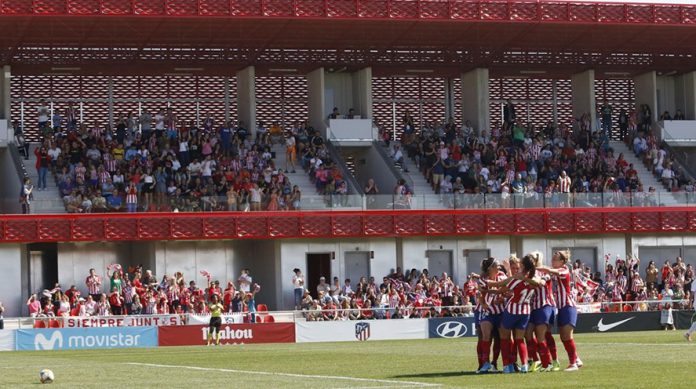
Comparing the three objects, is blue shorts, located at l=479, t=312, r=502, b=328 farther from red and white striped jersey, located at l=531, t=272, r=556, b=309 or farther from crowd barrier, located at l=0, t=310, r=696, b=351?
crowd barrier, located at l=0, t=310, r=696, b=351

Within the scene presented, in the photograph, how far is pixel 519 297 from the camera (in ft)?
73.2

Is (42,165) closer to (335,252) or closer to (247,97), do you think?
(247,97)

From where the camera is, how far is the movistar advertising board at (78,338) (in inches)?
1676

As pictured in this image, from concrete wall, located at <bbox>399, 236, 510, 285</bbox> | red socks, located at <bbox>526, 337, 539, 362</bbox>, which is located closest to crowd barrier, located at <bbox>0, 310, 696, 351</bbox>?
concrete wall, located at <bbox>399, 236, 510, 285</bbox>

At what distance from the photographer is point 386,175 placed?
59.8 meters

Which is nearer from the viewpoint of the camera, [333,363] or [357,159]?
[333,363]

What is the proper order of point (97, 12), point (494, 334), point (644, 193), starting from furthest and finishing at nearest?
point (644, 193), point (97, 12), point (494, 334)

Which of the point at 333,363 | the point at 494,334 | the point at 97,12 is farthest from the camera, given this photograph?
the point at 97,12

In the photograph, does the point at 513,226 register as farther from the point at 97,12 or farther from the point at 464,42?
the point at 97,12

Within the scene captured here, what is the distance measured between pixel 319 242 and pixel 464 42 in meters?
11.8

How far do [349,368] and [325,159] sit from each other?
33349 millimetres

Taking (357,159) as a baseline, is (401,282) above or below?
below

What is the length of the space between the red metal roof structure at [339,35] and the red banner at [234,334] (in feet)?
49.3

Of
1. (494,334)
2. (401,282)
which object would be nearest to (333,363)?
(494,334)
